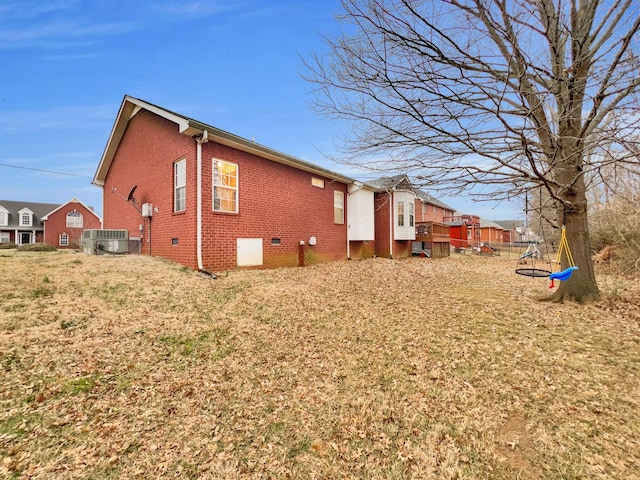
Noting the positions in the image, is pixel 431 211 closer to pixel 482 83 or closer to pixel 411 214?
pixel 411 214

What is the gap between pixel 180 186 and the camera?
8.65 meters

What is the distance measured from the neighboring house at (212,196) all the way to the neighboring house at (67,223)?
83.2 feet

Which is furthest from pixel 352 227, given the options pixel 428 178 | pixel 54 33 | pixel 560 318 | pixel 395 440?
pixel 54 33

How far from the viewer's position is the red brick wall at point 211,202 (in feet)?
26.5

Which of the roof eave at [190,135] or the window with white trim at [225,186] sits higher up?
the roof eave at [190,135]

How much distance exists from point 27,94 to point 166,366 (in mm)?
29709

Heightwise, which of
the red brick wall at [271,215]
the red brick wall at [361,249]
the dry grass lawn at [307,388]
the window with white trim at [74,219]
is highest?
the window with white trim at [74,219]

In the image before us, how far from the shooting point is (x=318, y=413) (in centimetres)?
253

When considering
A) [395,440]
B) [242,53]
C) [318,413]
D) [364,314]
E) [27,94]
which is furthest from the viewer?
[27,94]

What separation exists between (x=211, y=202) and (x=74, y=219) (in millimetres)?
34847

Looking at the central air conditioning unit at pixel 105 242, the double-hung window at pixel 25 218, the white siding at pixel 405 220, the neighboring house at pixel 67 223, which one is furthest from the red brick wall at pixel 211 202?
the double-hung window at pixel 25 218

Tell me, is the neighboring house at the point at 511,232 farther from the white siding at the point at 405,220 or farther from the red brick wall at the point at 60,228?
the red brick wall at the point at 60,228

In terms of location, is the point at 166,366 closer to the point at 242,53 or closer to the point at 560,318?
the point at 560,318

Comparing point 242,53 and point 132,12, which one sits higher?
point 132,12
